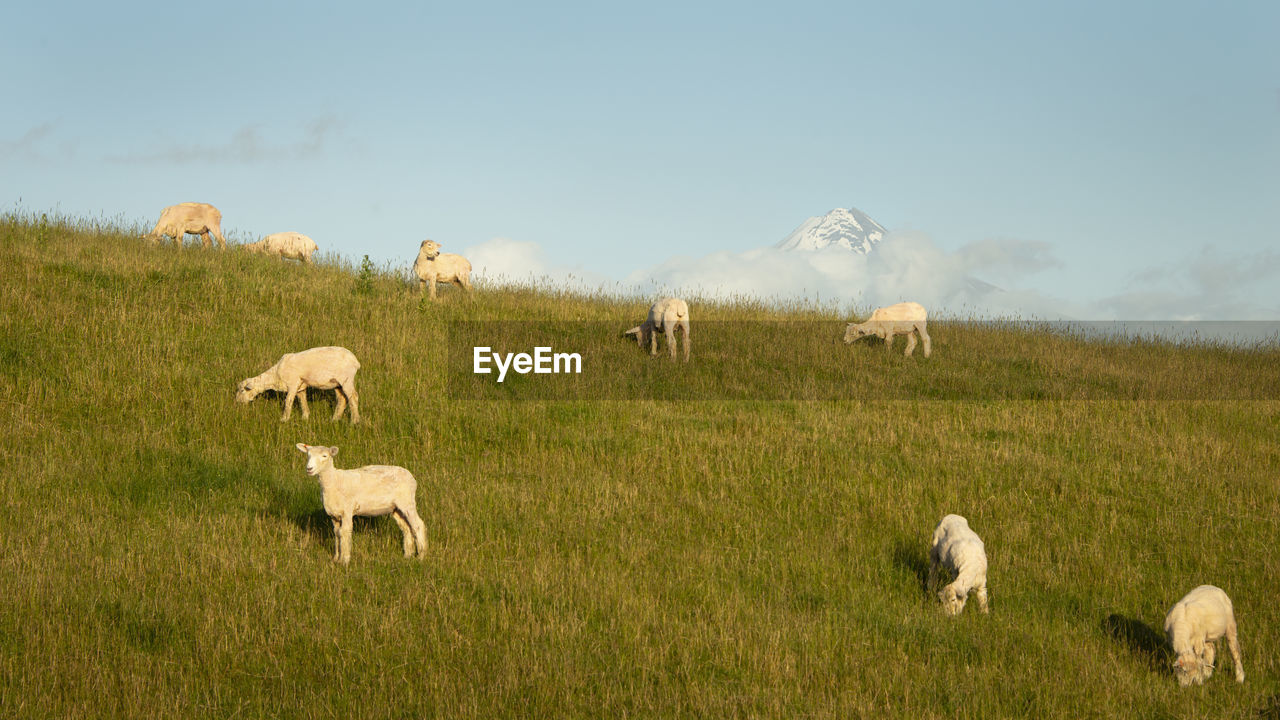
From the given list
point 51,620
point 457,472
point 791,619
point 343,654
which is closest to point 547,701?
point 343,654

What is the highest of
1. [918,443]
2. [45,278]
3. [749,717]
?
[45,278]

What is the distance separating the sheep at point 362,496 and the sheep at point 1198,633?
7262 millimetres

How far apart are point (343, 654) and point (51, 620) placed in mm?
2716

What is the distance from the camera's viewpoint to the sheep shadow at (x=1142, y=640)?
8719mm

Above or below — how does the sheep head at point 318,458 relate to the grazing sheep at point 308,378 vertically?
below

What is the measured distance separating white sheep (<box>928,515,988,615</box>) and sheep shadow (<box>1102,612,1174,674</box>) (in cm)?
129

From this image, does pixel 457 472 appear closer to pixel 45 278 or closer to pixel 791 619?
pixel 791 619

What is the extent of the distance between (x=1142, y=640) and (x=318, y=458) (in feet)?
27.7

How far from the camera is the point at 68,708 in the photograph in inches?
278

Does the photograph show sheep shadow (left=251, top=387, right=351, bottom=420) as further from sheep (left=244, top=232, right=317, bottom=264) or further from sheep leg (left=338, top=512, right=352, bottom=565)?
sheep (left=244, top=232, right=317, bottom=264)

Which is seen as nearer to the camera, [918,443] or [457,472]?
[457,472]

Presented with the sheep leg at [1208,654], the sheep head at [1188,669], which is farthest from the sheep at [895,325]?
the sheep head at [1188,669]

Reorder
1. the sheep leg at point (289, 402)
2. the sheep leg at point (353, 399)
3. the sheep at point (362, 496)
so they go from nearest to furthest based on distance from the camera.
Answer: the sheep at point (362, 496) < the sheep leg at point (289, 402) < the sheep leg at point (353, 399)

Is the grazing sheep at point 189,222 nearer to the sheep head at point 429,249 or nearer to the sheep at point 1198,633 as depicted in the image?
the sheep head at point 429,249
